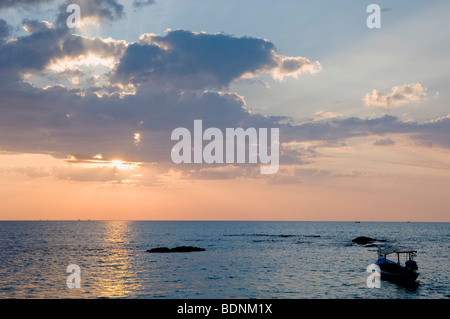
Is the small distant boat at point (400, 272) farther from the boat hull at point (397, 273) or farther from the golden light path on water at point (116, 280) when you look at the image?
the golden light path on water at point (116, 280)

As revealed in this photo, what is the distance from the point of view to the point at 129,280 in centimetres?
5319

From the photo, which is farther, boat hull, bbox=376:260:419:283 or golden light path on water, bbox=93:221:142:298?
boat hull, bbox=376:260:419:283

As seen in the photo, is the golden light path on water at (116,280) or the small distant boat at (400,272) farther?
the small distant boat at (400,272)

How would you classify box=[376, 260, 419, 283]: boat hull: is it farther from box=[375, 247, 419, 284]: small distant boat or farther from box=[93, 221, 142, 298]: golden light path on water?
box=[93, 221, 142, 298]: golden light path on water

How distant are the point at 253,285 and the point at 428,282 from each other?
24.8 meters

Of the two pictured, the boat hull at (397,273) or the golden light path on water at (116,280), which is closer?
the golden light path on water at (116,280)

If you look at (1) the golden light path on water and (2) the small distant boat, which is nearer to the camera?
(1) the golden light path on water

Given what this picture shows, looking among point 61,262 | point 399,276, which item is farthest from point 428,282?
point 61,262

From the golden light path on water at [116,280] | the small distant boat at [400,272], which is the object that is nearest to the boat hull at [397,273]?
the small distant boat at [400,272]

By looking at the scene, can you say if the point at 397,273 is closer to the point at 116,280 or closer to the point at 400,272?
the point at 400,272

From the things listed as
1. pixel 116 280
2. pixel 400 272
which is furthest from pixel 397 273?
pixel 116 280

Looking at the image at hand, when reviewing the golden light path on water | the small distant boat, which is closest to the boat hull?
the small distant boat

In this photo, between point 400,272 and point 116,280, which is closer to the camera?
point 400,272

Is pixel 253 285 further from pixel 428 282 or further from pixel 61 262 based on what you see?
pixel 61 262
